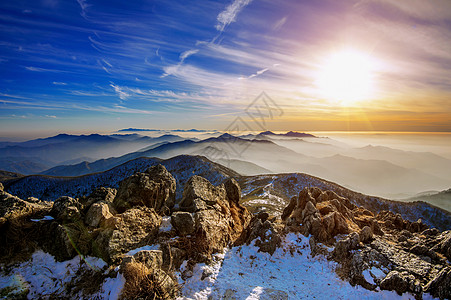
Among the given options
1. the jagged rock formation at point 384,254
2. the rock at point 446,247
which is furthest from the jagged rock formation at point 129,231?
the rock at point 446,247

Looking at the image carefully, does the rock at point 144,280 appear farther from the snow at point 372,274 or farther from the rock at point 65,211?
the snow at point 372,274

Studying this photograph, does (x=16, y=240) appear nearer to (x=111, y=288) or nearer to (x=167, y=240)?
(x=111, y=288)

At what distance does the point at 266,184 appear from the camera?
104 m

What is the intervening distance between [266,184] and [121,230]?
3691 inches

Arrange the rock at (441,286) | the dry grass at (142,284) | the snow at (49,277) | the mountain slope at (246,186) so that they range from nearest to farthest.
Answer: the dry grass at (142,284)
the snow at (49,277)
the rock at (441,286)
the mountain slope at (246,186)

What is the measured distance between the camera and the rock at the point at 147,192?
2111 centimetres

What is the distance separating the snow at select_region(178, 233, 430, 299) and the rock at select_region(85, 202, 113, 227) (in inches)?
326

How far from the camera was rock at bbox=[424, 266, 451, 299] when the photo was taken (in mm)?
13913

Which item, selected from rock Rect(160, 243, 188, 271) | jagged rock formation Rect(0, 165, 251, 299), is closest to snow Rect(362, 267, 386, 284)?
jagged rock formation Rect(0, 165, 251, 299)

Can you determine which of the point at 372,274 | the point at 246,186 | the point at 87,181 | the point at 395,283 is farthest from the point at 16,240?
the point at 87,181

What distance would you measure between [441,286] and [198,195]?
2117cm

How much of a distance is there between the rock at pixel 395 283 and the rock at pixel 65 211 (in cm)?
2489

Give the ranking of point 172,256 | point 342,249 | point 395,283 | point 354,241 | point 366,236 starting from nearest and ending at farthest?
point 395,283 < point 172,256 < point 342,249 < point 354,241 < point 366,236

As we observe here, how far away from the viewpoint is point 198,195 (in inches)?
912
